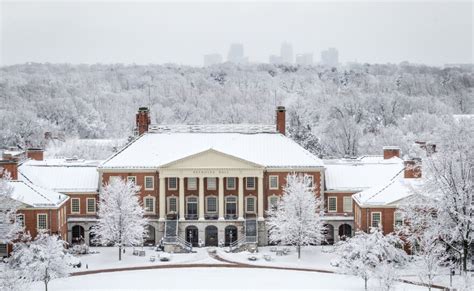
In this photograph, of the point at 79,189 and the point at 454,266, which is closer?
the point at 454,266

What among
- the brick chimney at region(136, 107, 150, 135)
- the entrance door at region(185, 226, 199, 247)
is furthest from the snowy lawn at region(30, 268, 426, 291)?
the brick chimney at region(136, 107, 150, 135)

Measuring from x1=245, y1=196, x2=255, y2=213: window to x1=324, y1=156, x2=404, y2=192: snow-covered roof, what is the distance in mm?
7249

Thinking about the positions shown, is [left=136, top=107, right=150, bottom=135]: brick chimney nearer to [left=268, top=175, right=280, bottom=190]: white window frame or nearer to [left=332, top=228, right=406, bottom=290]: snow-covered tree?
[left=268, top=175, right=280, bottom=190]: white window frame

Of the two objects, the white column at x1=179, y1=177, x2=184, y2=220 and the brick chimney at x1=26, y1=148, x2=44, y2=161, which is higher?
the brick chimney at x1=26, y1=148, x2=44, y2=161

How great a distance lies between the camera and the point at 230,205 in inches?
2950

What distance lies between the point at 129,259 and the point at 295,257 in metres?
14.2

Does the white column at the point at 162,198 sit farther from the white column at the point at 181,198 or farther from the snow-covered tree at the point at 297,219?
the snow-covered tree at the point at 297,219

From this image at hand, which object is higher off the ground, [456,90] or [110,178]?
[456,90]

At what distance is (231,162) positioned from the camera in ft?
240

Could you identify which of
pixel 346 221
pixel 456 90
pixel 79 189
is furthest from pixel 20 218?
pixel 456 90

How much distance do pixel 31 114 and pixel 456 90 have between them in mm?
101002

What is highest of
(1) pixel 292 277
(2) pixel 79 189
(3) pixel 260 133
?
(3) pixel 260 133

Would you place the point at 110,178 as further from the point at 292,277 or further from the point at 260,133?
the point at 292,277

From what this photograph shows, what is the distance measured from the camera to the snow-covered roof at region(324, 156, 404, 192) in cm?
7506
